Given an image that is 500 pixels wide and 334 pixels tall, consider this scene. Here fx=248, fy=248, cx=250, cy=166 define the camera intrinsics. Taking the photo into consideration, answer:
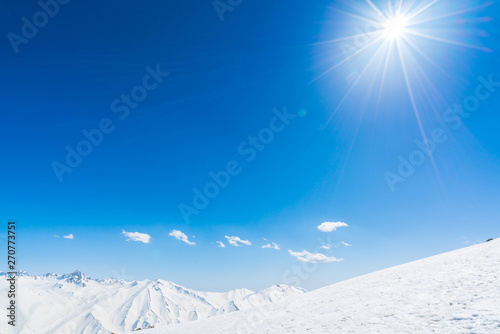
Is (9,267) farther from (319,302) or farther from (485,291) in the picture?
(485,291)

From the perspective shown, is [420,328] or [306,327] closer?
[420,328]

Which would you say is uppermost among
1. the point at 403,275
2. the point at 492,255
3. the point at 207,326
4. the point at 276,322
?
the point at 492,255

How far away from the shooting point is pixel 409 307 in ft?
38.3

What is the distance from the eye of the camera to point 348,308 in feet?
46.9

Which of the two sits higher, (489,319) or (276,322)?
(489,319)

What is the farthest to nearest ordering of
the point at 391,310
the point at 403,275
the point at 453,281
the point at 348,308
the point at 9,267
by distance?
the point at 9,267, the point at 403,275, the point at 348,308, the point at 453,281, the point at 391,310

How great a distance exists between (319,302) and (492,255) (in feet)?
37.6

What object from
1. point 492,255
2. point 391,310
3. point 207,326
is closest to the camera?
point 391,310

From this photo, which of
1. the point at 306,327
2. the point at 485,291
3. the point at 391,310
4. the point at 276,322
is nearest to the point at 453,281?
the point at 485,291

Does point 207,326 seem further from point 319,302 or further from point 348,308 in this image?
point 348,308

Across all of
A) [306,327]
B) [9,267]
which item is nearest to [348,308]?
[306,327]

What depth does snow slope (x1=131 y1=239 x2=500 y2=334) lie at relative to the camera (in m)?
9.41

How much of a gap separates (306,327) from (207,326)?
1177 cm

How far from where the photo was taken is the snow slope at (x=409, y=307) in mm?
9409
